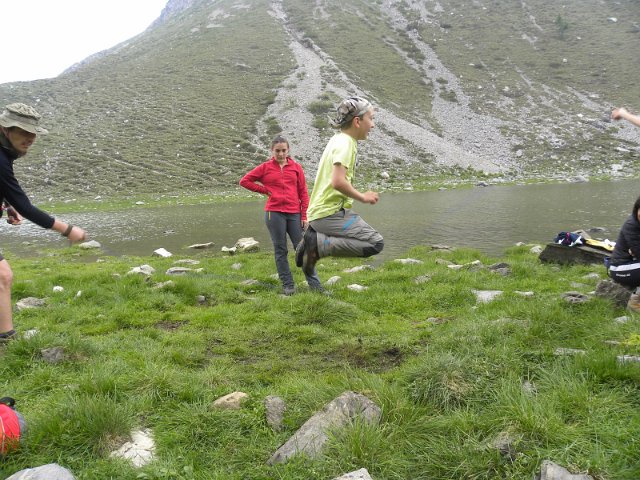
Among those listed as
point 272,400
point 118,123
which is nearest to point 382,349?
point 272,400

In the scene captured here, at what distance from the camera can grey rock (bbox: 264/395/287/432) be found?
11.9 feet

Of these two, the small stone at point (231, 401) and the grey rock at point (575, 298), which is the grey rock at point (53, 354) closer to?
the small stone at point (231, 401)

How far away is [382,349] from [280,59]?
81.5 meters

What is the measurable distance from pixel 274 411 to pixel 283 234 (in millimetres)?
5589

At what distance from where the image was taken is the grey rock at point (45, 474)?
2.81 metres

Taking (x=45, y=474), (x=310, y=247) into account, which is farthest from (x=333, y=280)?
(x=45, y=474)

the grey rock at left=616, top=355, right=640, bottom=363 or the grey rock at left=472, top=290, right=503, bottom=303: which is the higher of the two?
the grey rock at left=616, top=355, right=640, bottom=363

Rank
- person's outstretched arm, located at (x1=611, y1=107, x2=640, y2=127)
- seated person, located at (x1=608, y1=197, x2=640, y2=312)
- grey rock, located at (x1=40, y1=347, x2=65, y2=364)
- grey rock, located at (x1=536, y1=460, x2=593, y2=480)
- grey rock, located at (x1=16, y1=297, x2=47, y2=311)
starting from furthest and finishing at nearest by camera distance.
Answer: grey rock, located at (x1=16, y1=297, x2=47, y2=311), seated person, located at (x1=608, y1=197, x2=640, y2=312), person's outstretched arm, located at (x1=611, y1=107, x2=640, y2=127), grey rock, located at (x1=40, y1=347, x2=65, y2=364), grey rock, located at (x1=536, y1=460, x2=593, y2=480)

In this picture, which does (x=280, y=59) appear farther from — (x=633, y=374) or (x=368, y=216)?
(x=633, y=374)

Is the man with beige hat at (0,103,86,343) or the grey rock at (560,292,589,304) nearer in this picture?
the man with beige hat at (0,103,86,343)

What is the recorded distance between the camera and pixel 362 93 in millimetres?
66062

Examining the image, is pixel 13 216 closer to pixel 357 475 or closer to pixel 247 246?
pixel 357 475

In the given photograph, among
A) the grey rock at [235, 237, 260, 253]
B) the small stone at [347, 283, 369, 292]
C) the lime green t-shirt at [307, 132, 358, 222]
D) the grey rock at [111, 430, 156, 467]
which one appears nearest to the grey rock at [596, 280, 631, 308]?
the lime green t-shirt at [307, 132, 358, 222]

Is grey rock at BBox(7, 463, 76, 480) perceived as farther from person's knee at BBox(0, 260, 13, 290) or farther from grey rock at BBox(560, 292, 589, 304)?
grey rock at BBox(560, 292, 589, 304)
